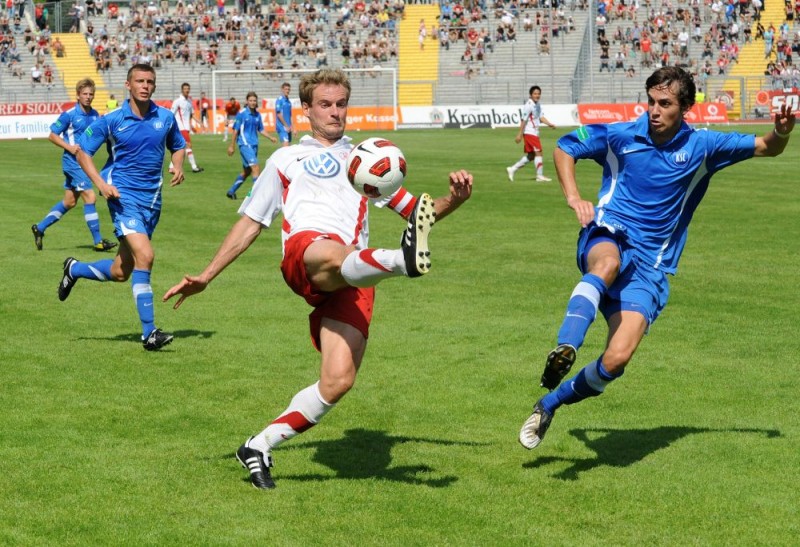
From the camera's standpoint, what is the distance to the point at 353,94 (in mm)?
57312

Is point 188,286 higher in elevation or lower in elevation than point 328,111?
lower

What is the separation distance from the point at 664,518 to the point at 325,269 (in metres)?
2.18

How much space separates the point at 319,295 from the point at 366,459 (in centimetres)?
124

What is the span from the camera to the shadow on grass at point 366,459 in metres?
6.62

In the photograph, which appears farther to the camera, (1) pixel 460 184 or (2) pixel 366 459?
(2) pixel 366 459

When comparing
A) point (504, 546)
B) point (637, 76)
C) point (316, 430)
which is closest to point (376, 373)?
point (316, 430)

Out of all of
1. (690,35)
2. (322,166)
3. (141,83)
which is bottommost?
(690,35)

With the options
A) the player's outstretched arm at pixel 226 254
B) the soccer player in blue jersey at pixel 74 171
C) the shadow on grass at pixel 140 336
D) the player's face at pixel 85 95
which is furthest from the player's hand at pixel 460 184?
the soccer player in blue jersey at pixel 74 171

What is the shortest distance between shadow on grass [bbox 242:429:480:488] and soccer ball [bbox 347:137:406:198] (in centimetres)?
164

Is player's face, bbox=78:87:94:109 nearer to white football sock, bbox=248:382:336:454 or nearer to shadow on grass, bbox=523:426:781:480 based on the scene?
shadow on grass, bbox=523:426:781:480

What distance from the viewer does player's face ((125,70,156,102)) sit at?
10641 mm

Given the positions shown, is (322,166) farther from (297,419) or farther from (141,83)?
(141,83)

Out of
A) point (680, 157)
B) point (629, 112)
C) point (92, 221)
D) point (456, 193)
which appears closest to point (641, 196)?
point (680, 157)

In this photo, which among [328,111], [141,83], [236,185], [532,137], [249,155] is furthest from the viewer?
[532,137]
